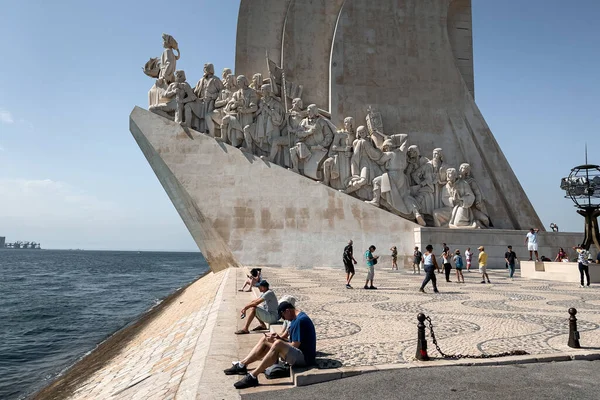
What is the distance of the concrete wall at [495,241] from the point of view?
13.4m

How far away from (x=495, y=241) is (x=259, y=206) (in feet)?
21.9

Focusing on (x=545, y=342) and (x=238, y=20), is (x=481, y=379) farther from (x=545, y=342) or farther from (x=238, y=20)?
(x=238, y=20)

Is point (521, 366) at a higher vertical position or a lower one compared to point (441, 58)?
lower

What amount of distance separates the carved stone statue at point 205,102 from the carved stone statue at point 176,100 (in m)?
0.19

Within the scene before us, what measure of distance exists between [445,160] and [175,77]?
27.7ft

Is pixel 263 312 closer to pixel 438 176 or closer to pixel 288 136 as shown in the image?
pixel 288 136

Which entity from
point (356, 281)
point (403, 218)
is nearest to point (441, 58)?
point (403, 218)

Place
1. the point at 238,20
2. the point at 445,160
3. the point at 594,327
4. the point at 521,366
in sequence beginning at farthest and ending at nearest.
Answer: the point at 238,20 < the point at 445,160 < the point at 594,327 < the point at 521,366

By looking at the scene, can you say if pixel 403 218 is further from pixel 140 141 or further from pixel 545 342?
pixel 545 342

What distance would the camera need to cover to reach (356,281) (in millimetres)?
9953

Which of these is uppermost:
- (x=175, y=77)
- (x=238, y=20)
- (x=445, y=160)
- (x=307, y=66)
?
(x=238, y=20)

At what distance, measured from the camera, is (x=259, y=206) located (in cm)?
1358

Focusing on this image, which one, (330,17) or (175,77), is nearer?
(175,77)

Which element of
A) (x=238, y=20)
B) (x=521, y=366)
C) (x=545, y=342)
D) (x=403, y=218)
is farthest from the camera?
(x=238, y=20)
